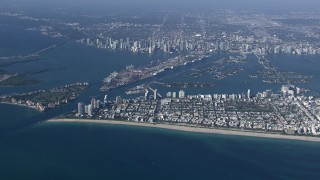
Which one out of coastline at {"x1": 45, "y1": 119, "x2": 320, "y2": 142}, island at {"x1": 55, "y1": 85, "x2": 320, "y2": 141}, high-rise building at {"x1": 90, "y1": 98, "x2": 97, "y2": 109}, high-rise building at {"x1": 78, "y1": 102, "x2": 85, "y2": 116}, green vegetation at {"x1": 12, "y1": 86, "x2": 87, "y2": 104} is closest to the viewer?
coastline at {"x1": 45, "y1": 119, "x2": 320, "y2": 142}

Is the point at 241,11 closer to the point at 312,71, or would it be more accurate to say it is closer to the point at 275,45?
the point at 275,45

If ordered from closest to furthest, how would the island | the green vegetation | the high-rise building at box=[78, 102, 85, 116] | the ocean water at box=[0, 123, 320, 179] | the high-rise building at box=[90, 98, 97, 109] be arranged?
the ocean water at box=[0, 123, 320, 179], the island, the high-rise building at box=[78, 102, 85, 116], the high-rise building at box=[90, 98, 97, 109], the green vegetation

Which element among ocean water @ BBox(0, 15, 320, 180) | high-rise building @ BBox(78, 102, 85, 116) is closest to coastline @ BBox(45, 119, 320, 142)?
ocean water @ BBox(0, 15, 320, 180)

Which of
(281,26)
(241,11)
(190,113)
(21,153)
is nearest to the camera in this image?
(21,153)

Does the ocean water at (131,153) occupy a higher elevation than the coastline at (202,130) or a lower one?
lower

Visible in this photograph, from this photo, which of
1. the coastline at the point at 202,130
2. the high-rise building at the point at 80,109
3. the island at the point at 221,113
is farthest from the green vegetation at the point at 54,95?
the coastline at the point at 202,130

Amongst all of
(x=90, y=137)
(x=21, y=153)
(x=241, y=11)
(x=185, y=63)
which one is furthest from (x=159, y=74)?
(x=241, y=11)

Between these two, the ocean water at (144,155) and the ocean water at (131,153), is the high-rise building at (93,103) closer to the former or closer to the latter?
the ocean water at (131,153)

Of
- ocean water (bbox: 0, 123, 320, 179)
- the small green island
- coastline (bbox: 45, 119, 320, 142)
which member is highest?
the small green island

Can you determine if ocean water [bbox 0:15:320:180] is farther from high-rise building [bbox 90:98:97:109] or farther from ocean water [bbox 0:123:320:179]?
high-rise building [bbox 90:98:97:109]
